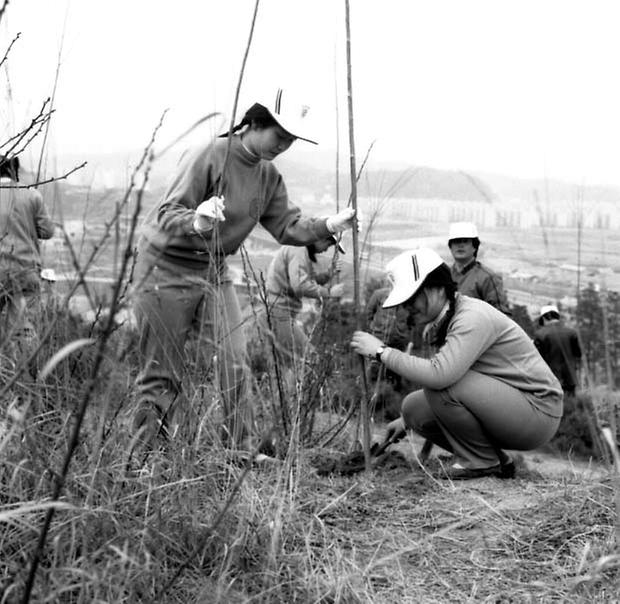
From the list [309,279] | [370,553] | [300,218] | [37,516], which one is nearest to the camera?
[37,516]

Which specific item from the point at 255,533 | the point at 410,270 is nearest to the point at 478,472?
the point at 410,270

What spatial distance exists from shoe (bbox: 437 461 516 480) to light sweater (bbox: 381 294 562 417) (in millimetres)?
276

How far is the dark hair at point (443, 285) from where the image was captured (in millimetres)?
3508

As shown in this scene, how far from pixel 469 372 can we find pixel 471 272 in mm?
1762

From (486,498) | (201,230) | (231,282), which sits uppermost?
(201,230)

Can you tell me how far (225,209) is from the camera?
11.9 feet

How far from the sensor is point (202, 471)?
2.76m

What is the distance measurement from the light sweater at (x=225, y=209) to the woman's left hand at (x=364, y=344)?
1.72ft

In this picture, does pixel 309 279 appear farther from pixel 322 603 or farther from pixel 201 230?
pixel 322 603

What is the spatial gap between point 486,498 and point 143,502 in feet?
4.57

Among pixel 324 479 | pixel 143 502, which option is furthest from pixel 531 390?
pixel 143 502

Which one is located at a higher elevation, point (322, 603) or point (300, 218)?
point (300, 218)

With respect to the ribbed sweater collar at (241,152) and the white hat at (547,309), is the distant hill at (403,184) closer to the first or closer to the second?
the ribbed sweater collar at (241,152)

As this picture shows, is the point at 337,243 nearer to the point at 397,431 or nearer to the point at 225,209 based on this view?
the point at 225,209
